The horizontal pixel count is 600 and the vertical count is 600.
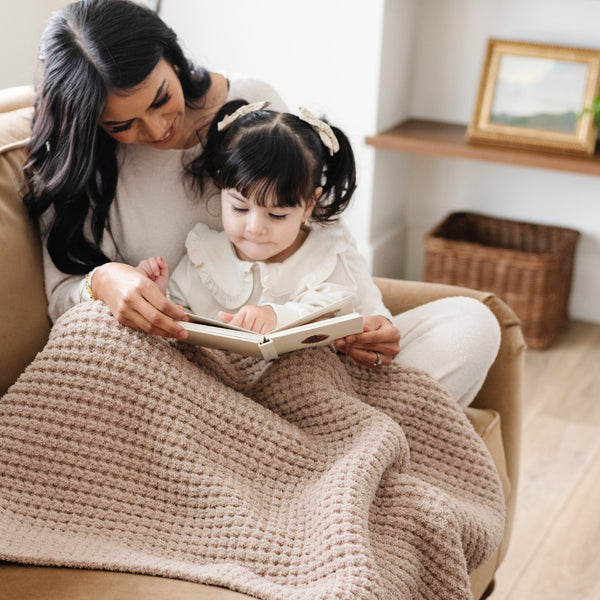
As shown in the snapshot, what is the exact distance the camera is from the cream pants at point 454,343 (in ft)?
4.82

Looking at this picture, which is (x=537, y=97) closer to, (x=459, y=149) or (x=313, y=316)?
(x=459, y=149)

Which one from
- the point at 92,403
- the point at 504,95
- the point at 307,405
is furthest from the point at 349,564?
the point at 504,95

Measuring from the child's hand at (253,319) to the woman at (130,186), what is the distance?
4.0 inches

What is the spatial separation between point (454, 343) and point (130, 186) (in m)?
0.65

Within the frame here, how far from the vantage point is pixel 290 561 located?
109cm

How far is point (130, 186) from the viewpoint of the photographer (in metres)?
1.56

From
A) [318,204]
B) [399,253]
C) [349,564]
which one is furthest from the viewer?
[399,253]

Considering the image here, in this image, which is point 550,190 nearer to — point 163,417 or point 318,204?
point 318,204

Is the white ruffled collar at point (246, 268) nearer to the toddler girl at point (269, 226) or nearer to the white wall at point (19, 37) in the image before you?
the toddler girl at point (269, 226)

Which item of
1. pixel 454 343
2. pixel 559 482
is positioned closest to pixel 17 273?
pixel 454 343

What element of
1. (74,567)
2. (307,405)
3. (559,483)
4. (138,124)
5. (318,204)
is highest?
(138,124)

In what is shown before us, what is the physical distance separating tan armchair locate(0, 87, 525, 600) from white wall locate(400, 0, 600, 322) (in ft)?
4.27

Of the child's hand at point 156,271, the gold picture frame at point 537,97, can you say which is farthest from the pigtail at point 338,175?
the gold picture frame at point 537,97

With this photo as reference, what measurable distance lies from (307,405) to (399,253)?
1876 millimetres
